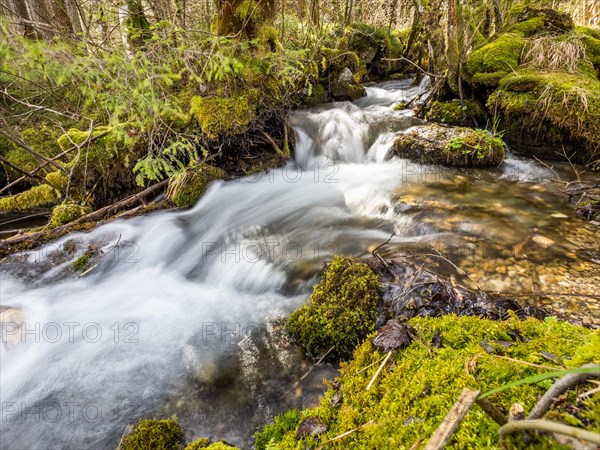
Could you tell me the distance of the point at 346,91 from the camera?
1091 cm

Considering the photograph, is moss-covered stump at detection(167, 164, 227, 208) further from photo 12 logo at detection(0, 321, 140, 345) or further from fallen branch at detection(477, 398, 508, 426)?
fallen branch at detection(477, 398, 508, 426)

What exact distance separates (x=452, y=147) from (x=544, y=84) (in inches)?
83.5

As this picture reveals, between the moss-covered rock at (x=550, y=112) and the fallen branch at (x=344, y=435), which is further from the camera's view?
the moss-covered rock at (x=550, y=112)

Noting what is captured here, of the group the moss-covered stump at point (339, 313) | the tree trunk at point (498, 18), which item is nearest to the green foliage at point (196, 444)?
the moss-covered stump at point (339, 313)

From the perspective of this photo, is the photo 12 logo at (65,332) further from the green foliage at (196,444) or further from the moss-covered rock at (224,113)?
the moss-covered rock at (224,113)

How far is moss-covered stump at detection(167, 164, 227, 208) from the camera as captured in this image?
6.11 m

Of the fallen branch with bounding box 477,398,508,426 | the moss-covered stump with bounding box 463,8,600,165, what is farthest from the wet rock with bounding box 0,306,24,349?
the moss-covered stump with bounding box 463,8,600,165

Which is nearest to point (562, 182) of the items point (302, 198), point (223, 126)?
point (302, 198)

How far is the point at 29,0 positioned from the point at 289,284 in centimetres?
1278

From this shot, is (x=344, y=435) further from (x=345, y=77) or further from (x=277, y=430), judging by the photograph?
(x=345, y=77)

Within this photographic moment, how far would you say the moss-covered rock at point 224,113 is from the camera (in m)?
6.08

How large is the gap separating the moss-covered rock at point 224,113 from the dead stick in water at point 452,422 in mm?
6053

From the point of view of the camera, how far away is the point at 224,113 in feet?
20.1

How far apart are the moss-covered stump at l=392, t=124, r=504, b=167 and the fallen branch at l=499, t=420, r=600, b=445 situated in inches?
253
